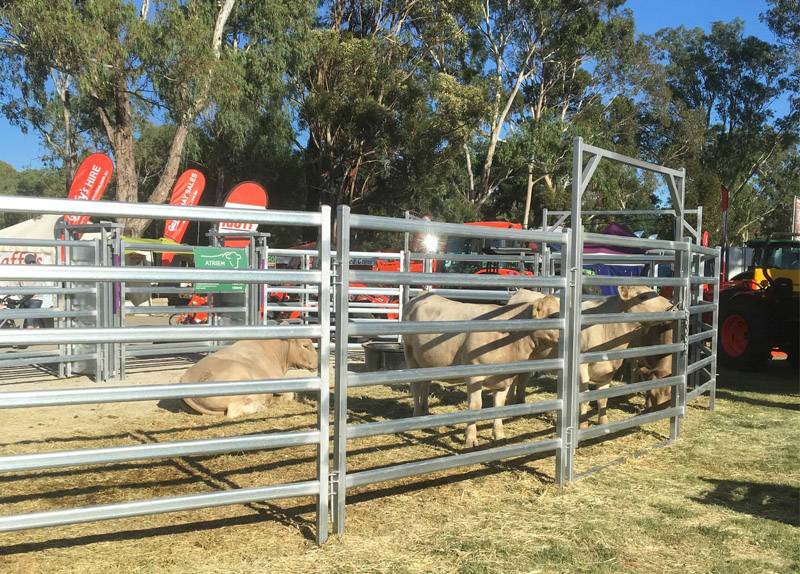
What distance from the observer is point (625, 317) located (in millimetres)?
5871

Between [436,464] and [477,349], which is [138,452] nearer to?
[436,464]

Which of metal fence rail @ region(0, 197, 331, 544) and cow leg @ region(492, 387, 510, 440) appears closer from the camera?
metal fence rail @ region(0, 197, 331, 544)

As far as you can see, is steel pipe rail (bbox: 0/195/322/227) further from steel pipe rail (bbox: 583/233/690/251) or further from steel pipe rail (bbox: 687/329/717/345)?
steel pipe rail (bbox: 687/329/717/345)

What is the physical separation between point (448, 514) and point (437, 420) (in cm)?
63

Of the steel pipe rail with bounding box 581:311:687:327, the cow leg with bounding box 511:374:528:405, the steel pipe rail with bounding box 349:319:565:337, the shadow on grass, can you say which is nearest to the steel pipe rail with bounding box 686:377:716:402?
the steel pipe rail with bounding box 581:311:687:327

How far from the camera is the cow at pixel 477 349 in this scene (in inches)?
243

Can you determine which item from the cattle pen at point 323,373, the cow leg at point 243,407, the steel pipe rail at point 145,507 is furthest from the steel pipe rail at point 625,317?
the cow leg at point 243,407

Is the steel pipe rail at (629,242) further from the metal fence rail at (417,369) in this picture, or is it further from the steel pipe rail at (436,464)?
the steel pipe rail at (436,464)

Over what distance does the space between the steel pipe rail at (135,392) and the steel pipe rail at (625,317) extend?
250 centimetres

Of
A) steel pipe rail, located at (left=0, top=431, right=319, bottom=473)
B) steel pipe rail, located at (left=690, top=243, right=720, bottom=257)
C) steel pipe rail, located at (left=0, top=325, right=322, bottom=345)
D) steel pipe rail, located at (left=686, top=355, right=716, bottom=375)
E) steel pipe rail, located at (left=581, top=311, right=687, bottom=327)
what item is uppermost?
steel pipe rail, located at (left=690, top=243, right=720, bottom=257)

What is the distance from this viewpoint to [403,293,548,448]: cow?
616 centimetres

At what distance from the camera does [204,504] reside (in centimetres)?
373

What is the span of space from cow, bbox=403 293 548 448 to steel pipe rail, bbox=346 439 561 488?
924 millimetres

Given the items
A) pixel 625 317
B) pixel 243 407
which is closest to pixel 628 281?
pixel 625 317
